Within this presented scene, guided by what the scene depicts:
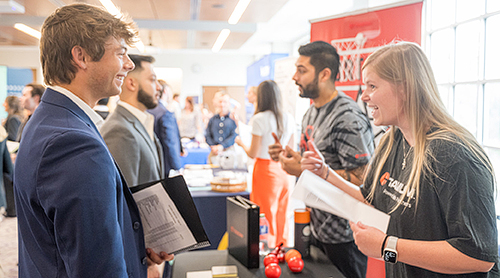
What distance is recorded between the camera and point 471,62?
2.72 metres

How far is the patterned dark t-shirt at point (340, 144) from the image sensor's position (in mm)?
1922

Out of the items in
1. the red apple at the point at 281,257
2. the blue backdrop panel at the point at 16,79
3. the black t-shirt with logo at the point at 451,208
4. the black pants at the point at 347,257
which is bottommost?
the black pants at the point at 347,257

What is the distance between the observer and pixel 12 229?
4.59 m

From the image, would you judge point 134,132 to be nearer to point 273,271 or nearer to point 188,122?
point 273,271

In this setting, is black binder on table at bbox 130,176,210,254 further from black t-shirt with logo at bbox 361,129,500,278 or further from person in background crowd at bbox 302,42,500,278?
black t-shirt with logo at bbox 361,129,500,278

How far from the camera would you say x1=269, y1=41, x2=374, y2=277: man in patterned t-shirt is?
193 cm

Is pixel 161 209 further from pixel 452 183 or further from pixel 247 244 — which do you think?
pixel 452 183

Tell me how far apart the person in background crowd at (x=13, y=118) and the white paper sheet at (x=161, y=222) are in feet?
17.0

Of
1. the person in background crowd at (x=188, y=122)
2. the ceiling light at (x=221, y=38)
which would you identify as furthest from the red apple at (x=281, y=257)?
the person in background crowd at (x=188, y=122)

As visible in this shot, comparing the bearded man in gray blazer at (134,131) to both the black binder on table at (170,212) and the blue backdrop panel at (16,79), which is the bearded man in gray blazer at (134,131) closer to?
the black binder on table at (170,212)

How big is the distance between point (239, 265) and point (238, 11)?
14.9 ft

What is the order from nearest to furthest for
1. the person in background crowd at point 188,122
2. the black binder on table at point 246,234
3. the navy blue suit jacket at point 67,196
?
1. the navy blue suit jacket at point 67,196
2. the black binder on table at point 246,234
3. the person in background crowd at point 188,122

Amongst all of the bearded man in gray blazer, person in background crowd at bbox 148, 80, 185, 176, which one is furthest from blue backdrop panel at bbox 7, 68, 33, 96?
the bearded man in gray blazer

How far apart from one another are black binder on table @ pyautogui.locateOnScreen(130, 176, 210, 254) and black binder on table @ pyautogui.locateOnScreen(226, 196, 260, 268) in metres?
0.34
